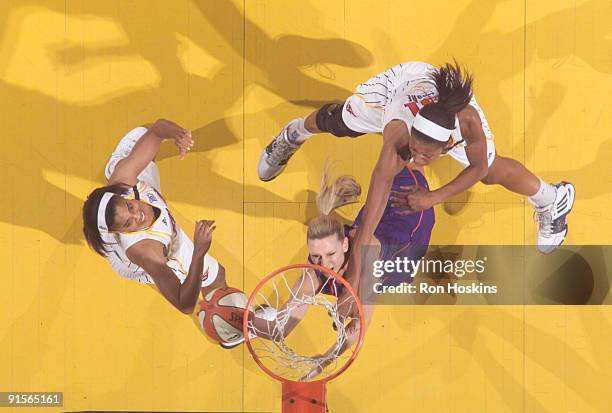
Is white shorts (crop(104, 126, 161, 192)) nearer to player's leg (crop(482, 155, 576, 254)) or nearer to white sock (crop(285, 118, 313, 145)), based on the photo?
white sock (crop(285, 118, 313, 145))

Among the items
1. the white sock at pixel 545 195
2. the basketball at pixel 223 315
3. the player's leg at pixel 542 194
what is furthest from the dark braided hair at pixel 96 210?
the white sock at pixel 545 195

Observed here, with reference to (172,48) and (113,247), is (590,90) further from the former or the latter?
(113,247)

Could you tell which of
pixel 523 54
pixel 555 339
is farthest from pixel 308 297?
pixel 523 54

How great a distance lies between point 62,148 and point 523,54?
2623 mm

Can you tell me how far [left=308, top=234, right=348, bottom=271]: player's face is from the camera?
4.27 metres

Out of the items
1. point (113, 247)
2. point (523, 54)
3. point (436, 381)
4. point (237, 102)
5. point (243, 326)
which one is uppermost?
point (523, 54)

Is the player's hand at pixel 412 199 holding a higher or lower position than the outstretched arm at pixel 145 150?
lower

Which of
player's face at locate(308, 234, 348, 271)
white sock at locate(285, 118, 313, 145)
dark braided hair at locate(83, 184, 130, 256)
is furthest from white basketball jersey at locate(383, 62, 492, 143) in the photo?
dark braided hair at locate(83, 184, 130, 256)

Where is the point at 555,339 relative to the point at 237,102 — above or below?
below

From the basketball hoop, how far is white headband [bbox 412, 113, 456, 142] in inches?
37.2

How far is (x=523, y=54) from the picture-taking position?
425 centimetres

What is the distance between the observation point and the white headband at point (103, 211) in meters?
4.27

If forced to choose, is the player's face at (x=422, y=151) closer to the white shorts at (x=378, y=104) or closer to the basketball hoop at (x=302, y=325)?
the white shorts at (x=378, y=104)

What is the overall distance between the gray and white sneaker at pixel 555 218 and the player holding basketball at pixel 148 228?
180cm
